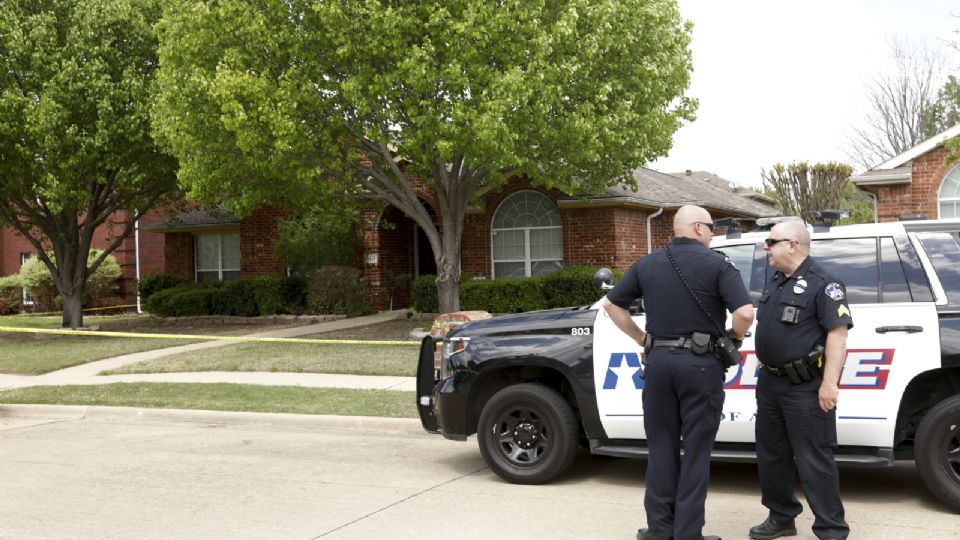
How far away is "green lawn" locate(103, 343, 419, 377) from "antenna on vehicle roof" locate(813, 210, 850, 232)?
8.00m

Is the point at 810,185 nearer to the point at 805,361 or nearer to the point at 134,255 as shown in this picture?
the point at 134,255

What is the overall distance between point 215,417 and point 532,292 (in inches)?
450

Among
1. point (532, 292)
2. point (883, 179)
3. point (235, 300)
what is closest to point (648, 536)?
point (532, 292)

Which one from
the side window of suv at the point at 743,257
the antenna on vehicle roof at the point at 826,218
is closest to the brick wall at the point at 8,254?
the side window of suv at the point at 743,257

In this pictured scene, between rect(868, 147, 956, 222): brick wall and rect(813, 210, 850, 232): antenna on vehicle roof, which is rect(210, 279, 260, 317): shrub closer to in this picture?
rect(868, 147, 956, 222): brick wall

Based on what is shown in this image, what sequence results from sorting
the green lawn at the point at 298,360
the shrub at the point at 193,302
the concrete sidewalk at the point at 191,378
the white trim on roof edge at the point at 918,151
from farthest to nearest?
the shrub at the point at 193,302 → the white trim on roof edge at the point at 918,151 → the green lawn at the point at 298,360 → the concrete sidewalk at the point at 191,378

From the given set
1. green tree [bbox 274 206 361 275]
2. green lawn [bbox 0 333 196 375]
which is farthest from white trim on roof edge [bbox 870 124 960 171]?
green lawn [bbox 0 333 196 375]

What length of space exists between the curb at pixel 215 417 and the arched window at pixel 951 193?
1515cm

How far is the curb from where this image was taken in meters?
9.94

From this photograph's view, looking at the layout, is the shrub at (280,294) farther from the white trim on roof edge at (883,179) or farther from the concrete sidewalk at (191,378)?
the white trim on roof edge at (883,179)

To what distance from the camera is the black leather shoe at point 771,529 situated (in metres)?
5.59

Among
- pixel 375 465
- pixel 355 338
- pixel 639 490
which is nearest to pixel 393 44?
pixel 355 338

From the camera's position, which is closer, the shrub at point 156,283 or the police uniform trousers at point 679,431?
the police uniform trousers at point 679,431

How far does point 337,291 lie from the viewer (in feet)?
78.9
